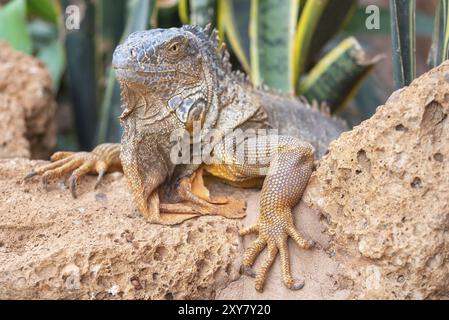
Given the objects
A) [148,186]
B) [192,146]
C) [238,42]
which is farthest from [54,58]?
[148,186]

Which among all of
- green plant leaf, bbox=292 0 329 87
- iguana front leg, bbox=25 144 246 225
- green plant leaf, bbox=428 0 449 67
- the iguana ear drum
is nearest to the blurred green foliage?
green plant leaf, bbox=292 0 329 87

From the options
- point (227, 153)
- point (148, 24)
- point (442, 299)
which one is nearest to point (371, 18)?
point (148, 24)

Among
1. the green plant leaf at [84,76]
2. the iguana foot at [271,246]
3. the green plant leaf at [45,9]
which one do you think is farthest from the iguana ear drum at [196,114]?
the green plant leaf at [45,9]

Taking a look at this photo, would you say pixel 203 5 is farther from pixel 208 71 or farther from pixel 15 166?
pixel 15 166

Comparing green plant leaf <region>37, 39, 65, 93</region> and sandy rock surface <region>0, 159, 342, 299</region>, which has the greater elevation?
green plant leaf <region>37, 39, 65, 93</region>

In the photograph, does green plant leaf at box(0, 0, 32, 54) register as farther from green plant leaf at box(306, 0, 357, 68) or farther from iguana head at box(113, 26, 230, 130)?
iguana head at box(113, 26, 230, 130)

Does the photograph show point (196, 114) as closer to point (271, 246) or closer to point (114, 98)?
point (271, 246)

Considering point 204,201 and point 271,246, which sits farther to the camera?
point 204,201
